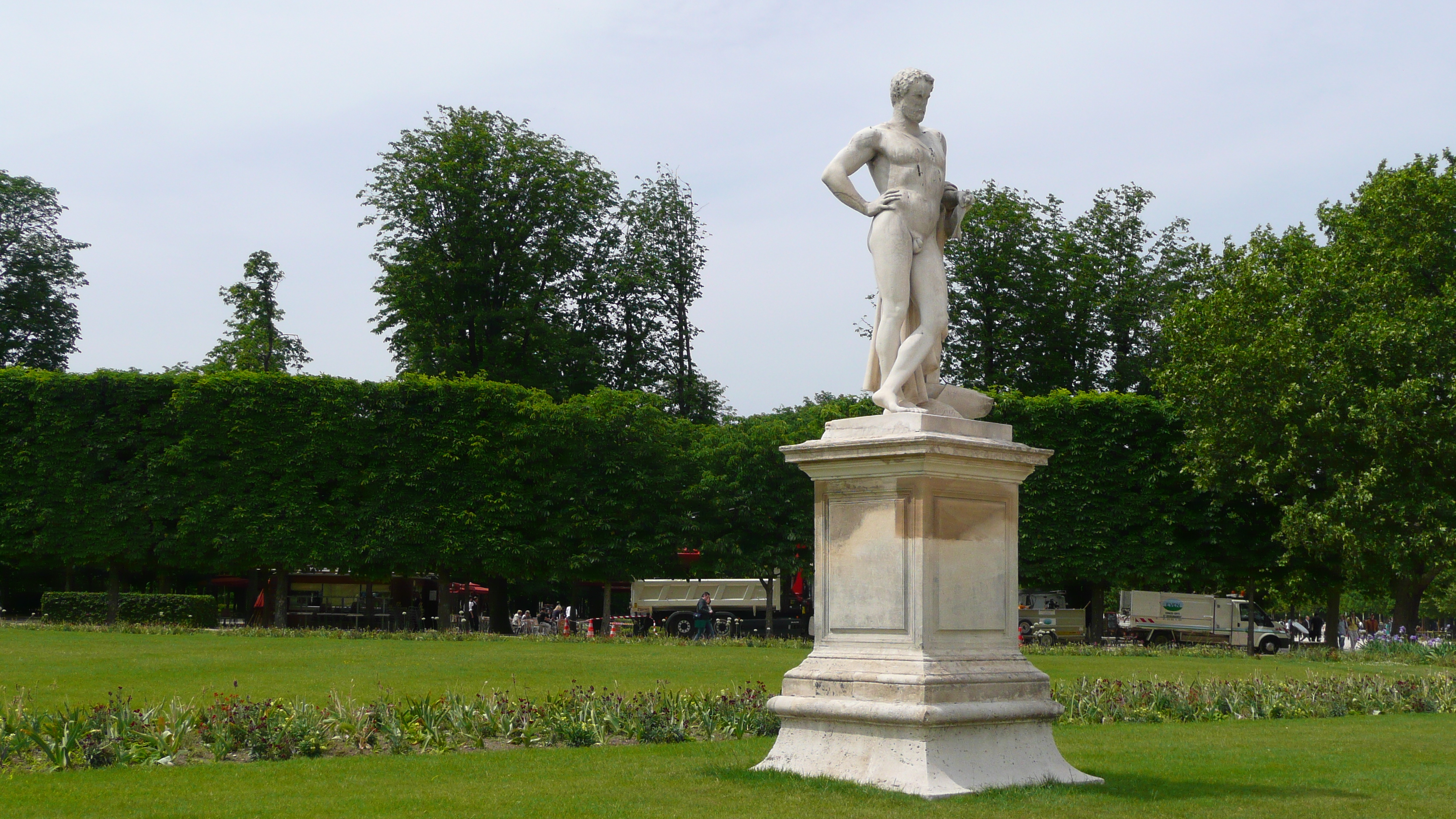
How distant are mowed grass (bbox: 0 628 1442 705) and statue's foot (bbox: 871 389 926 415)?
664 centimetres

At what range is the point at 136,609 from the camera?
1325 inches

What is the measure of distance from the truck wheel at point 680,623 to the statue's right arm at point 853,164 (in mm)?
34418

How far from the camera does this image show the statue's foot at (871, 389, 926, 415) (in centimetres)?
870

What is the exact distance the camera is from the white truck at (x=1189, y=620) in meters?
42.6

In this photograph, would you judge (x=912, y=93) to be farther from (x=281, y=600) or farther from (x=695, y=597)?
(x=695, y=597)

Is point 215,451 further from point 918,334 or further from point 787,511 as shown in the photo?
point 918,334

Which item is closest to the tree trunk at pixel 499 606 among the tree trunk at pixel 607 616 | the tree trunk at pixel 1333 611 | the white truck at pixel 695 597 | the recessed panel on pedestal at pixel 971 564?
the tree trunk at pixel 607 616

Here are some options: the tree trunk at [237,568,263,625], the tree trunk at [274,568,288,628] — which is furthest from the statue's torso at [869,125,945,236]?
the tree trunk at [237,568,263,625]

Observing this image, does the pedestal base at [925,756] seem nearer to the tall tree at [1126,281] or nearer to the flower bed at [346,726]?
the flower bed at [346,726]

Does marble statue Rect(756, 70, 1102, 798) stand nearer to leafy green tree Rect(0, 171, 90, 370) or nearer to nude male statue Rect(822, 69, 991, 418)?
nude male statue Rect(822, 69, 991, 418)

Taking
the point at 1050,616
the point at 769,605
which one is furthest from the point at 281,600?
the point at 1050,616

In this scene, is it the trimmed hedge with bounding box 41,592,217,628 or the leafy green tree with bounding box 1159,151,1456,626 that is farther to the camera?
the trimmed hedge with bounding box 41,592,217,628

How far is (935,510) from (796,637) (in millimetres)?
27235

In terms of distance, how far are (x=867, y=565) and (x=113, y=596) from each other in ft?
99.4
